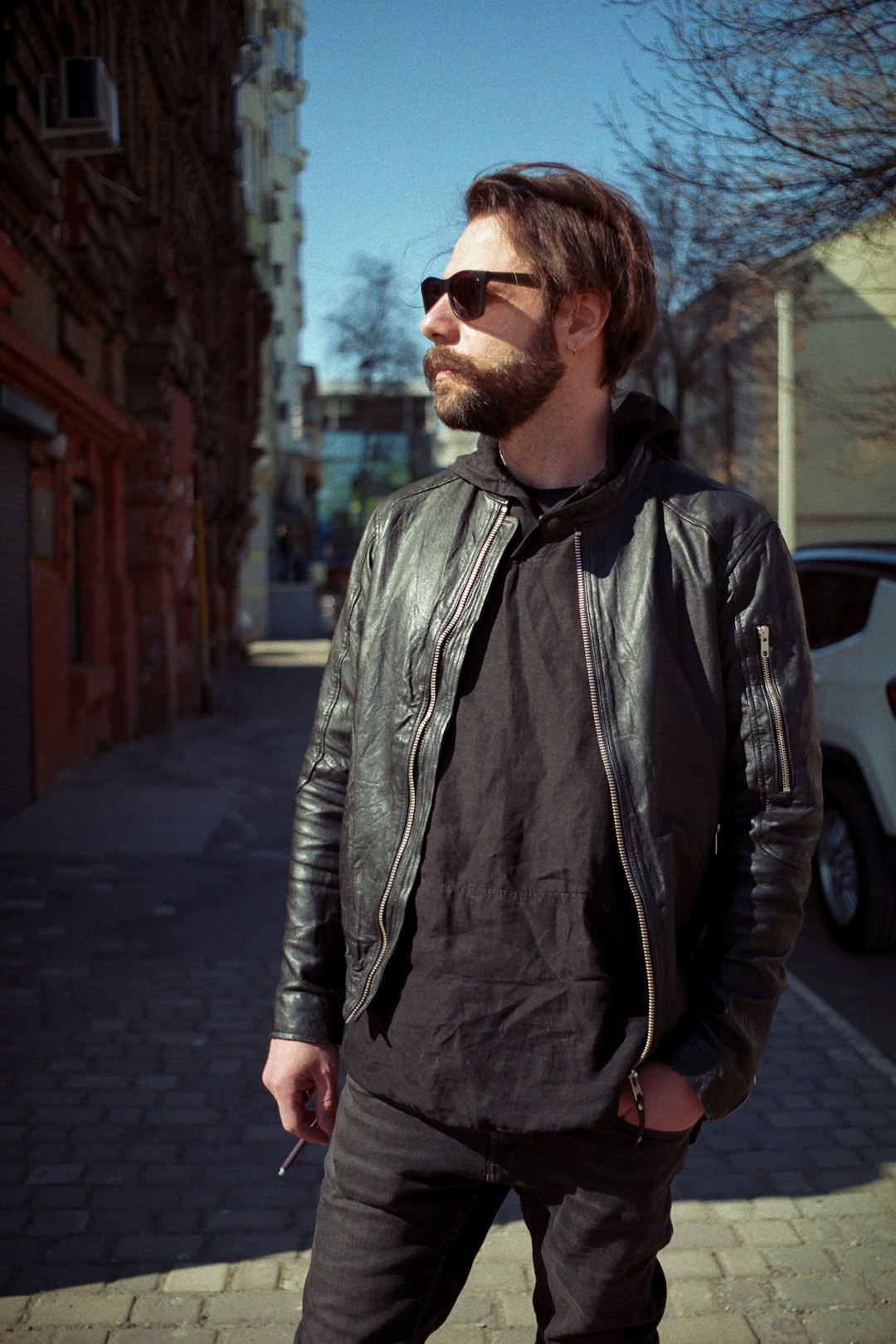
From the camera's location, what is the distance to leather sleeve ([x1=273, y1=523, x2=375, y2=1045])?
2137 millimetres

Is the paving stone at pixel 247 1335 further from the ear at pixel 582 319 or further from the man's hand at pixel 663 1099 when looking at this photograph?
the ear at pixel 582 319

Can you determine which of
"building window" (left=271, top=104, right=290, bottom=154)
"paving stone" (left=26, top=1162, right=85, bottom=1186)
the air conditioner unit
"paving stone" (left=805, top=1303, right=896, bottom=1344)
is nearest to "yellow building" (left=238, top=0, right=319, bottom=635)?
"building window" (left=271, top=104, right=290, bottom=154)

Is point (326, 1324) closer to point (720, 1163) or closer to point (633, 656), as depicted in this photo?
point (633, 656)

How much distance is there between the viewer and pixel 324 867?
217cm

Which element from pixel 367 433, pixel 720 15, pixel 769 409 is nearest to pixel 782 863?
pixel 720 15

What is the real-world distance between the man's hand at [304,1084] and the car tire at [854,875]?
4706 mm

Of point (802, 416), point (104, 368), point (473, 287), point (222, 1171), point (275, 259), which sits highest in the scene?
point (275, 259)

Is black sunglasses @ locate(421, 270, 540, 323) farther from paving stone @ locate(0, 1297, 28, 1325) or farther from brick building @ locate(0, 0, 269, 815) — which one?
brick building @ locate(0, 0, 269, 815)

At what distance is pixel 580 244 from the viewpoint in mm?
1965

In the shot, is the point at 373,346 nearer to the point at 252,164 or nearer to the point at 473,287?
the point at 252,164

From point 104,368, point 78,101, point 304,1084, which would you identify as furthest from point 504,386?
point 104,368

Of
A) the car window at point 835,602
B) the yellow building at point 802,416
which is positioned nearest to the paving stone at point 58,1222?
the car window at point 835,602

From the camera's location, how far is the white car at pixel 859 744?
20.6 ft

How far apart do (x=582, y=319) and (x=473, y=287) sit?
17cm
